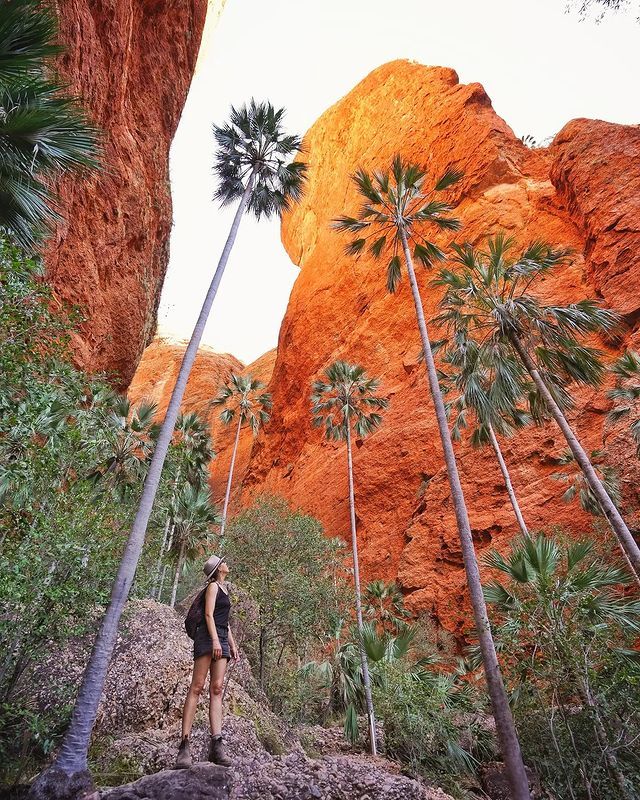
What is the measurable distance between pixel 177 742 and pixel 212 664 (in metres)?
4.91

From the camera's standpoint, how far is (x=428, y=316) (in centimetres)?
3197

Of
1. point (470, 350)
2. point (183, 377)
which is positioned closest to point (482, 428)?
point (470, 350)

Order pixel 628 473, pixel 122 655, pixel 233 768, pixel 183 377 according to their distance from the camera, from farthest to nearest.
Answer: pixel 628 473, pixel 122 655, pixel 183 377, pixel 233 768

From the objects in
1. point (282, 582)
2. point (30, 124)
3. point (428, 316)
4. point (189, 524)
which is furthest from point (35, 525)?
point (428, 316)

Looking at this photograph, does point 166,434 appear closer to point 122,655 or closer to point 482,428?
point 122,655

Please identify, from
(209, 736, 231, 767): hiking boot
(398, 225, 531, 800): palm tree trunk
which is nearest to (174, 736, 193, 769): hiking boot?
(209, 736, 231, 767): hiking boot

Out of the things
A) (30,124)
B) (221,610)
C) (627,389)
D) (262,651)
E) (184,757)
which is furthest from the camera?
(627,389)

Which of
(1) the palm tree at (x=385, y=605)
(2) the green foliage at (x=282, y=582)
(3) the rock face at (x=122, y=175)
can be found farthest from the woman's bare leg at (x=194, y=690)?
(1) the palm tree at (x=385, y=605)

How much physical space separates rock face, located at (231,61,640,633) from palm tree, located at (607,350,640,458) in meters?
1.42

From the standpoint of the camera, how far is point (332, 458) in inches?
Answer: 1302

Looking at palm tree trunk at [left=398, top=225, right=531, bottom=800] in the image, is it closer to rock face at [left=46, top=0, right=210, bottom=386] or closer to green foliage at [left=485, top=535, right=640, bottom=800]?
green foliage at [left=485, top=535, right=640, bottom=800]

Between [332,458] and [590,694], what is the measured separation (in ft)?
86.2

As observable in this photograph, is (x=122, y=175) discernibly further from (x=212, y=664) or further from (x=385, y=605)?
(x=385, y=605)

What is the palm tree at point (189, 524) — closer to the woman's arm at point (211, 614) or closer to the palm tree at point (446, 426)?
the palm tree at point (446, 426)
